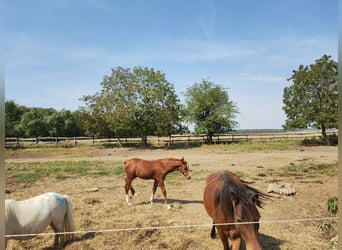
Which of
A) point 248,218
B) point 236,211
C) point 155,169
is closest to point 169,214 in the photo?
point 155,169

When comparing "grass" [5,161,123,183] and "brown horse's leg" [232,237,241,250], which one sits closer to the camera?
"brown horse's leg" [232,237,241,250]

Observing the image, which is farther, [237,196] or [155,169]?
[155,169]

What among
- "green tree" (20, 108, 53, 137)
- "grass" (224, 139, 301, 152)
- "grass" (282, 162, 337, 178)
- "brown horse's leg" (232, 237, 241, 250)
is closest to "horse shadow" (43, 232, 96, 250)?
"brown horse's leg" (232, 237, 241, 250)

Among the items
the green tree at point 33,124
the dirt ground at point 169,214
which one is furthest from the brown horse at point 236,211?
the green tree at point 33,124

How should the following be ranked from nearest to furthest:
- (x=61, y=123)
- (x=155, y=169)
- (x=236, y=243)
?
1. (x=236, y=243)
2. (x=155, y=169)
3. (x=61, y=123)

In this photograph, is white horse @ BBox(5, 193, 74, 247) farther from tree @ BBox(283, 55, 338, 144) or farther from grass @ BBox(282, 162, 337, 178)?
tree @ BBox(283, 55, 338, 144)

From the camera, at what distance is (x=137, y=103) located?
20266mm

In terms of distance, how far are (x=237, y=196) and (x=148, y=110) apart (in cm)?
1796

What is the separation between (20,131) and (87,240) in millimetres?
19422

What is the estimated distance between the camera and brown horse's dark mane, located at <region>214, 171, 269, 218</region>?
246cm

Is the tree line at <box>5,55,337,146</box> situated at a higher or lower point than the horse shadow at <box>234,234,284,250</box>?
higher

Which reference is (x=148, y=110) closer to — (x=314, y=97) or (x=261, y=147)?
(x=261, y=147)

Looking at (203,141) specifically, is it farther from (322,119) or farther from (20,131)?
(20,131)

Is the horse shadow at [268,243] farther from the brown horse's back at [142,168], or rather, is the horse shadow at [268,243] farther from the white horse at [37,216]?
the brown horse's back at [142,168]
